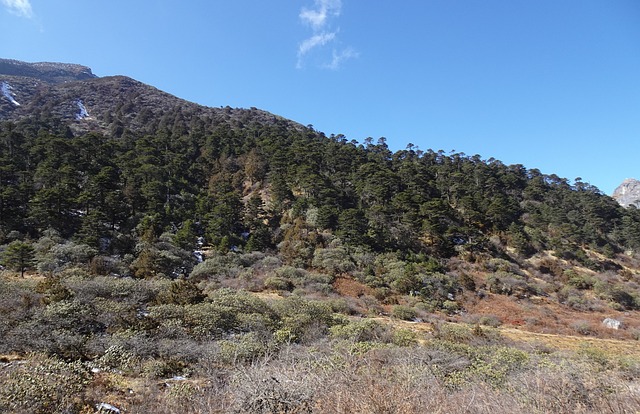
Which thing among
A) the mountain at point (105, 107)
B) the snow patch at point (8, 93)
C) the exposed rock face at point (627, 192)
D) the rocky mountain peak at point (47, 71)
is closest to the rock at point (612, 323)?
the mountain at point (105, 107)

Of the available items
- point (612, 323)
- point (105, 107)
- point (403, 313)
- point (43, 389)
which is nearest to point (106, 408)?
point (43, 389)

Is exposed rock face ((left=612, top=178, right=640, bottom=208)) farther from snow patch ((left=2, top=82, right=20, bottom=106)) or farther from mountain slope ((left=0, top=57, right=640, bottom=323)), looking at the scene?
snow patch ((left=2, top=82, right=20, bottom=106))

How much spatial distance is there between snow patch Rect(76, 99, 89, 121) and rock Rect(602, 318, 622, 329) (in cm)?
8693

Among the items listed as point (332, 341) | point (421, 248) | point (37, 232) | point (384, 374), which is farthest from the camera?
point (421, 248)

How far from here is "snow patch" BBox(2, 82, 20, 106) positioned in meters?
78.5

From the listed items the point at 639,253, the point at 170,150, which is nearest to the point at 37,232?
the point at 170,150

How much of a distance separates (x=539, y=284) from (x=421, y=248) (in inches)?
397

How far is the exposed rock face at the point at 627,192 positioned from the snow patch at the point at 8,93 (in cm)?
16218

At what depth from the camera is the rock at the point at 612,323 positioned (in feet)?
70.1

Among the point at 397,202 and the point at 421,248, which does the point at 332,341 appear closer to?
the point at 421,248

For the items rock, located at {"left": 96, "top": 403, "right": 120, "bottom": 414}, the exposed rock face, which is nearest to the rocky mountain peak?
rock, located at {"left": 96, "top": 403, "right": 120, "bottom": 414}

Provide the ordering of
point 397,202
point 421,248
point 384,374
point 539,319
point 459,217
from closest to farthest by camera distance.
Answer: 1. point 384,374
2. point 539,319
3. point 421,248
4. point 397,202
5. point 459,217

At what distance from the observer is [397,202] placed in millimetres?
36594

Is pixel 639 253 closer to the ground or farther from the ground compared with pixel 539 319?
farther from the ground
